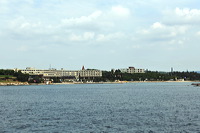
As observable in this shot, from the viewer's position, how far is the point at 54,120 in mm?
54531

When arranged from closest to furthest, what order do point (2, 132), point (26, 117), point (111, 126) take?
point (2, 132), point (111, 126), point (26, 117)

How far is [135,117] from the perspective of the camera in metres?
57.4

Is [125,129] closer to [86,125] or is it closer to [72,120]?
[86,125]

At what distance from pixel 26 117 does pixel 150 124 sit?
24376 mm

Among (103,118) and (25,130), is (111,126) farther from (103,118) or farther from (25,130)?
(25,130)

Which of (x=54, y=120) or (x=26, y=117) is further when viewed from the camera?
(x=26, y=117)

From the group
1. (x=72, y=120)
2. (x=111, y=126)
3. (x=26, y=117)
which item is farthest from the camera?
(x=26, y=117)

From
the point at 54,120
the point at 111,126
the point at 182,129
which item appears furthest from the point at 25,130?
the point at 182,129

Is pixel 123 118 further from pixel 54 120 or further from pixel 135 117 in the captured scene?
pixel 54 120

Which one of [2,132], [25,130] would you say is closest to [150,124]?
[25,130]

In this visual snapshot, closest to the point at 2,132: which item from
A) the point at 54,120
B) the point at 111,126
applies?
the point at 54,120

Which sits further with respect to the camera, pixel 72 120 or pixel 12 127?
pixel 72 120

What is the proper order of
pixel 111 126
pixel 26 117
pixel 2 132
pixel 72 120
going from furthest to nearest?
pixel 26 117 → pixel 72 120 → pixel 111 126 → pixel 2 132

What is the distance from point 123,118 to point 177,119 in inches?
382
